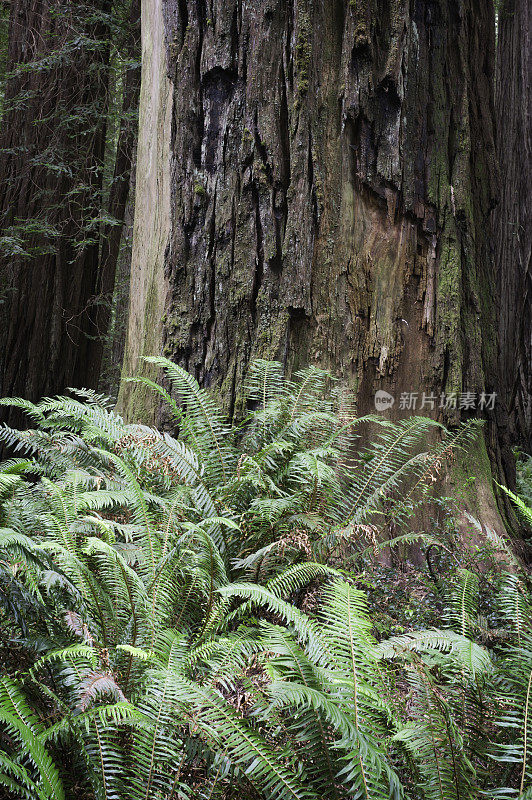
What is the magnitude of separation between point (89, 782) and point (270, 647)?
55 centimetres

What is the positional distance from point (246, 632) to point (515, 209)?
6.90m

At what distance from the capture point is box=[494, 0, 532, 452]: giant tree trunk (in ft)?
22.9

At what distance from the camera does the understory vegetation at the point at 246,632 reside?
144 centimetres

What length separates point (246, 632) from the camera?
1941 millimetres

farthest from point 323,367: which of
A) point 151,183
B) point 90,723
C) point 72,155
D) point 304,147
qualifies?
point 72,155

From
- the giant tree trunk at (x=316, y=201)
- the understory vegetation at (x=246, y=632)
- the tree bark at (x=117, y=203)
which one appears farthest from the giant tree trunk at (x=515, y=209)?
the understory vegetation at (x=246, y=632)

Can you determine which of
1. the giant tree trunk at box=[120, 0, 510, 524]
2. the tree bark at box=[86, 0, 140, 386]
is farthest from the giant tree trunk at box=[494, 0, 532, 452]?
the tree bark at box=[86, 0, 140, 386]

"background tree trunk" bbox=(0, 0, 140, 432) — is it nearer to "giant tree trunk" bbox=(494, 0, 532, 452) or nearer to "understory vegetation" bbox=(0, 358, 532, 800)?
"understory vegetation" bbox=(0, 358, 532, 800)

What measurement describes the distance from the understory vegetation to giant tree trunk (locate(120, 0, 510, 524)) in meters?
0.40

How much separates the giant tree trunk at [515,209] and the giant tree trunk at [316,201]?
4.27m

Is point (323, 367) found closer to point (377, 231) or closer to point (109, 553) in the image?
point (377, 231)

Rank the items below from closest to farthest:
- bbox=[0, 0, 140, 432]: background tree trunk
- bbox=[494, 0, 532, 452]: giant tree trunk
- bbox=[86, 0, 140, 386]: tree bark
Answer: bbox=[0, 0, 140, 432]: background tree trunk
bbox=[494, 0, 532, 452]: giant tree trunk
bbox=[86, 0, 140, 386]: tree bark

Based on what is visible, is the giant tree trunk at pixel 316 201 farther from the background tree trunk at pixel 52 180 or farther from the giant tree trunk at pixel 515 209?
the giant tree trunk at pixel 515 209

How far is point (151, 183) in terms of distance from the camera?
3.35m
